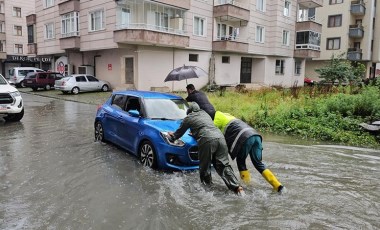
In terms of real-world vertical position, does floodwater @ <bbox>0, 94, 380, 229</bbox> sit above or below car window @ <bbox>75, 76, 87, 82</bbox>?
below

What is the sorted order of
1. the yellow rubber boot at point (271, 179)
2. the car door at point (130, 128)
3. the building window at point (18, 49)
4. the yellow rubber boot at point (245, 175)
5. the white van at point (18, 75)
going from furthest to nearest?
the building window at point (18, 49) < the white van at point (18, 75) < the car door at point (130, 128) < the yellow rubber boot at point (245, 175) < the yellow rubber boot at point (271, 179)

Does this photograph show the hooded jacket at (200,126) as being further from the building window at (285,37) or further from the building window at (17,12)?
the building window at (17,12)

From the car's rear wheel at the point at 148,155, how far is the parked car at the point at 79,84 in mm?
19174

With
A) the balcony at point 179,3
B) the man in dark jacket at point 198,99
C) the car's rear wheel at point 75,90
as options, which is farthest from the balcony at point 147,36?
the man in dark jacket at point 198,99

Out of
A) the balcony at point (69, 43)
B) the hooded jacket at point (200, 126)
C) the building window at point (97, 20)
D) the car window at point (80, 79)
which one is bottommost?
the hooded jacket at point (200, 126)

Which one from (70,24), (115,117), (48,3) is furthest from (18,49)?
(115,117)

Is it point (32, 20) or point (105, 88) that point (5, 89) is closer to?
point (105, 88)

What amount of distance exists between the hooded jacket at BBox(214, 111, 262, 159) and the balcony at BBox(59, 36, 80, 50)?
24.4 metres

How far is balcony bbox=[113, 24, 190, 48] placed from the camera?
22125mm

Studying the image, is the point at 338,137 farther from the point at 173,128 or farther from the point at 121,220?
the point at 121,220

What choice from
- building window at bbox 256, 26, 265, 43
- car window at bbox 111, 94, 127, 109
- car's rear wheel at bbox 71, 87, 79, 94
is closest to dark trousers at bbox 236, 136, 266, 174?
car window at bbox 111, 94, 127, 109

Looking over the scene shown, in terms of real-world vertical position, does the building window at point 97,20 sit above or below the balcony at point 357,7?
below

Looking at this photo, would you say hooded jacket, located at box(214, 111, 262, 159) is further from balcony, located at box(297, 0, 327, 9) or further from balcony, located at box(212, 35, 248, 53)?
balcony, located at box(297, 0, 327, 9)

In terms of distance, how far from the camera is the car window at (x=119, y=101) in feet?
27.1
